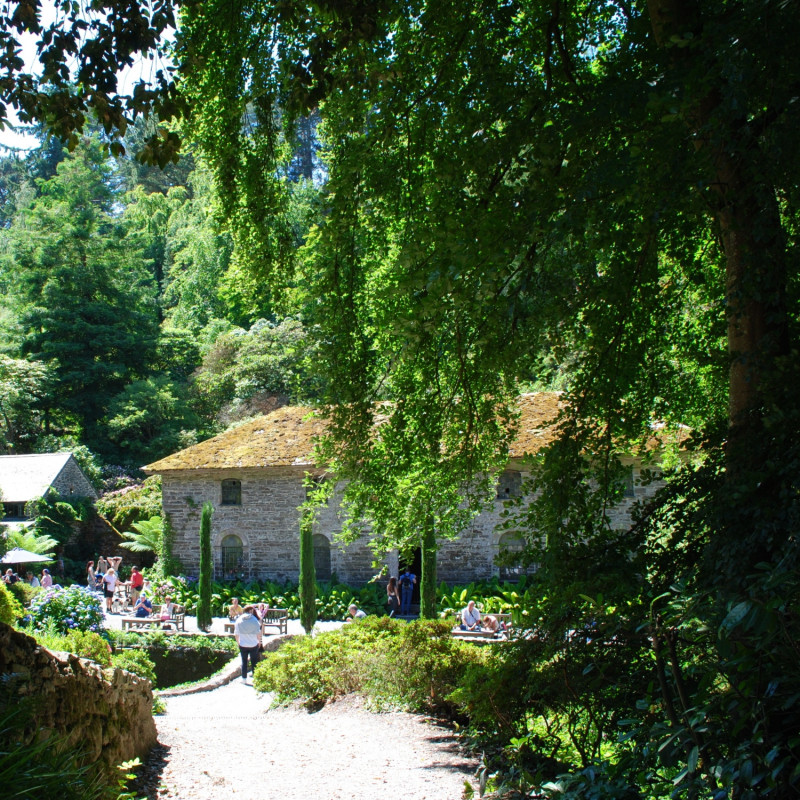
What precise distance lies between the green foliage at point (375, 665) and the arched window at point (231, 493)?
11.4 m

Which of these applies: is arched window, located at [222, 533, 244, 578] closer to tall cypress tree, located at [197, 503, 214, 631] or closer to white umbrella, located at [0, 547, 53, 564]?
tall cypress tree, located at [197, 503, 214, 631]

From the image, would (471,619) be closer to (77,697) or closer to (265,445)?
(265,445)

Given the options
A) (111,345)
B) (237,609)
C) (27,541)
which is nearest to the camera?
(237,609)

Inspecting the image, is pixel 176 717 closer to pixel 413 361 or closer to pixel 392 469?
pixel 392 469

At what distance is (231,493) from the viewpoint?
Result: 2447 centimetres

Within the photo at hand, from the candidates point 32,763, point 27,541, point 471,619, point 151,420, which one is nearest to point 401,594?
point 471,619

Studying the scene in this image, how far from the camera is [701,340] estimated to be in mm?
7902

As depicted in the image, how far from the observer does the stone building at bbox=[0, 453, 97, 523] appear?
29.1m

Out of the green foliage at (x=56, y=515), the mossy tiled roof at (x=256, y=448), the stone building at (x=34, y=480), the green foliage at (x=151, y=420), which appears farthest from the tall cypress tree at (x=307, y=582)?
the green foliage at (x=151, y=420)

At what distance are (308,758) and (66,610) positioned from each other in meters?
7.83

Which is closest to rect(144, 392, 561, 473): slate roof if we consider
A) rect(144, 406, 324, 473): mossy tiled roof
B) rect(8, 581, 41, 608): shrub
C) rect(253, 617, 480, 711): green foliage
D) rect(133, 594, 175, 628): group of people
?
rect(144, 406, 324, 473): mossy tiled roof

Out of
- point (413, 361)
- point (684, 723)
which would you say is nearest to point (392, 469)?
point (413, 361)

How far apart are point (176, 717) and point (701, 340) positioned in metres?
8.73

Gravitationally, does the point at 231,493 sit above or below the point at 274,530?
above
